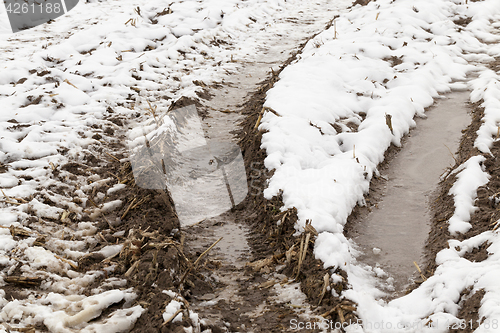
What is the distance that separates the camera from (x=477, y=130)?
481 centimetres

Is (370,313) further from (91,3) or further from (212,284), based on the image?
(91,3)

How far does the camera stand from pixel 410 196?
4.30 m

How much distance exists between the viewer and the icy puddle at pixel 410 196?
3.57 m

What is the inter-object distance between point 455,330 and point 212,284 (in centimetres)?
192
